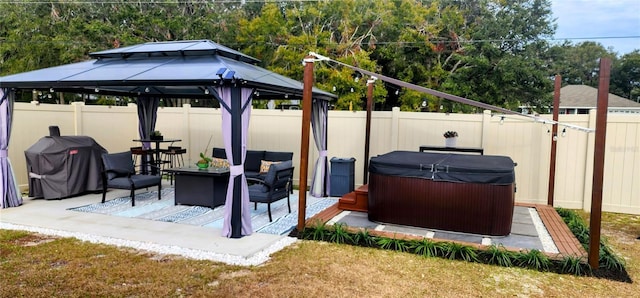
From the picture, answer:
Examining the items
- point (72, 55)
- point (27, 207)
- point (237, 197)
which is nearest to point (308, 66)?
point (237, 197)

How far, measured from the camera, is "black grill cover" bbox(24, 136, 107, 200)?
6844mm

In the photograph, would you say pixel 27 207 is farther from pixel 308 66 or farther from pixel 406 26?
pixel 406 26

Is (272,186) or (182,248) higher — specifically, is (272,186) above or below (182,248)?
above

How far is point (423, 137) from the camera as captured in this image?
25.9 feet

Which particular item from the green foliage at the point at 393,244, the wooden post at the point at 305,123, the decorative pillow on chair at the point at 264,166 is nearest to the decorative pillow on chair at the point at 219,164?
the decorative pillow on chair at the point at 264,166

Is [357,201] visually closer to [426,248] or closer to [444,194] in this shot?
[444,194]

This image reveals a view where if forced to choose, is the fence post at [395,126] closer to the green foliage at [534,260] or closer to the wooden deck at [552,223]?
the wooden deck at [552,223]

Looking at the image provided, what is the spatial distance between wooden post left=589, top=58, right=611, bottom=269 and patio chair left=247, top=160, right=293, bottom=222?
3.63 m

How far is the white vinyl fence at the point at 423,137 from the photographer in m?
6.92

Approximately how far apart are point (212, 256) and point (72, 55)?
512 inches

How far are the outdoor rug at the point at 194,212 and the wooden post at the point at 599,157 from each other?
3257 mm

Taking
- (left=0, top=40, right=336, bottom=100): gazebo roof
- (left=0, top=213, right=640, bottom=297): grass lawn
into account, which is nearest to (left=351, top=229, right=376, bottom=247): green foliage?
(left=0, top=213, right=640, bottom=297): grass lawn

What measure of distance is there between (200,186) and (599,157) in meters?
5.20

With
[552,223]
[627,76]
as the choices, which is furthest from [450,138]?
[627,76]
